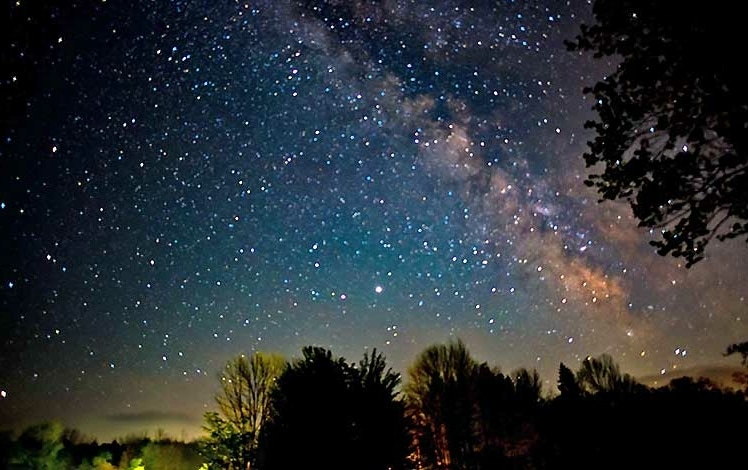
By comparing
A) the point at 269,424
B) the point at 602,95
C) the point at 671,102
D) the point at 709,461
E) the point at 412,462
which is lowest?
the point at 709,461

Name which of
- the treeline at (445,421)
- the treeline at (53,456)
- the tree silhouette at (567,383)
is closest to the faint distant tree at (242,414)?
the treeline at (445,421)

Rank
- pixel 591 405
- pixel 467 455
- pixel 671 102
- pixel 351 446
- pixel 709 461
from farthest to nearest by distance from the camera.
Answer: pixel 591 405, pixel 467 455, pixel 709 461, pixel 351 446, pixel 671 102

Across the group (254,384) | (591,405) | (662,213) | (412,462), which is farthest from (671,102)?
(591,405)

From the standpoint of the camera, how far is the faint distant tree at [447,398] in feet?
106

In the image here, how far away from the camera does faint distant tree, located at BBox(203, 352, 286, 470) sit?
24422mm

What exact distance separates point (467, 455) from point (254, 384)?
16.1 meters

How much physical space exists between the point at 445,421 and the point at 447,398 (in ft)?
5.06

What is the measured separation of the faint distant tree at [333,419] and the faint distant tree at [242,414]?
11109 mm

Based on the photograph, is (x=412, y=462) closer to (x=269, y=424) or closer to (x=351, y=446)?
(x=351, y=446)

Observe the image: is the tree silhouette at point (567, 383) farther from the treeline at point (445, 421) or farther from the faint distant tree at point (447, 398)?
the faint distant tree at point (447, 398)

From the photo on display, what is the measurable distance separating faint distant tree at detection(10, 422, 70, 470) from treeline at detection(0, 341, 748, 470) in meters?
0.09

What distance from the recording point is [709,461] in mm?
22500

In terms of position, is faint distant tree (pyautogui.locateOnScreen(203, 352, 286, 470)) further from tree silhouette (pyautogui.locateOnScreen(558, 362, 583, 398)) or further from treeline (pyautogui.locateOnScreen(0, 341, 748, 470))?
tree silhouette (pyautogui.locateOnScreen(558, 362, 583, 398))

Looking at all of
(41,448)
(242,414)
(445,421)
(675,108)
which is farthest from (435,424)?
(41,448)
